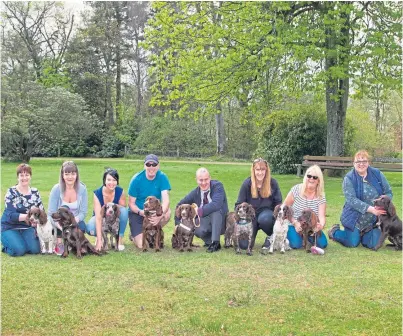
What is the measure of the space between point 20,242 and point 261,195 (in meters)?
3.48

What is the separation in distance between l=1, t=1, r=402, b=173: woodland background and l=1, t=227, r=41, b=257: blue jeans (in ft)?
31.4

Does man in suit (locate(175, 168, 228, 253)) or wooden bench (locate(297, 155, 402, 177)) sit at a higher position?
wooden bench (locate(297, 155, 402, 177))

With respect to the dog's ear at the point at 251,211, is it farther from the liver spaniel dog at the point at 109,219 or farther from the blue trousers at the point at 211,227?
the liver spaniel dog at the point at 109,219

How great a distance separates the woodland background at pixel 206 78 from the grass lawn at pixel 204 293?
355 inches

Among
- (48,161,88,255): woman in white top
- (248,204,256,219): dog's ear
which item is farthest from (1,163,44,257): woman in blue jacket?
(248,204,256,219): dog's ear

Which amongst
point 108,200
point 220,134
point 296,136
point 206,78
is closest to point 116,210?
point 108,200

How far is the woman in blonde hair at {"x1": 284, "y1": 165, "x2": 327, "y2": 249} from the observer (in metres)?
7.00

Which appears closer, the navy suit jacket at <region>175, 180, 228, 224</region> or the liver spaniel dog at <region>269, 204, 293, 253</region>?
the liver spaniel dog at <region>269, 204, 293, 253</region>

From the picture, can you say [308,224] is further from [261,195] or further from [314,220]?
[261,195]

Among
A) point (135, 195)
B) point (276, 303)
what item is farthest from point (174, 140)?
point (276, 303)

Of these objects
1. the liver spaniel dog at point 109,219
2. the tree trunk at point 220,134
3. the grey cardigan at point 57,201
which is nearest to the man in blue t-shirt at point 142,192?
the liver spaniel dog at point 109,219

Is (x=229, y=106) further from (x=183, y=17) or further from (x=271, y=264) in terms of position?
(x=271, y=264)

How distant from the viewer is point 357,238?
23.9 ft

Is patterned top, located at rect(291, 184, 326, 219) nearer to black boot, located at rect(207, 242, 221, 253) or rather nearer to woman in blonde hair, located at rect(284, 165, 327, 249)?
woman in blonde hair, located at rect(284, 165, 327, 249)
